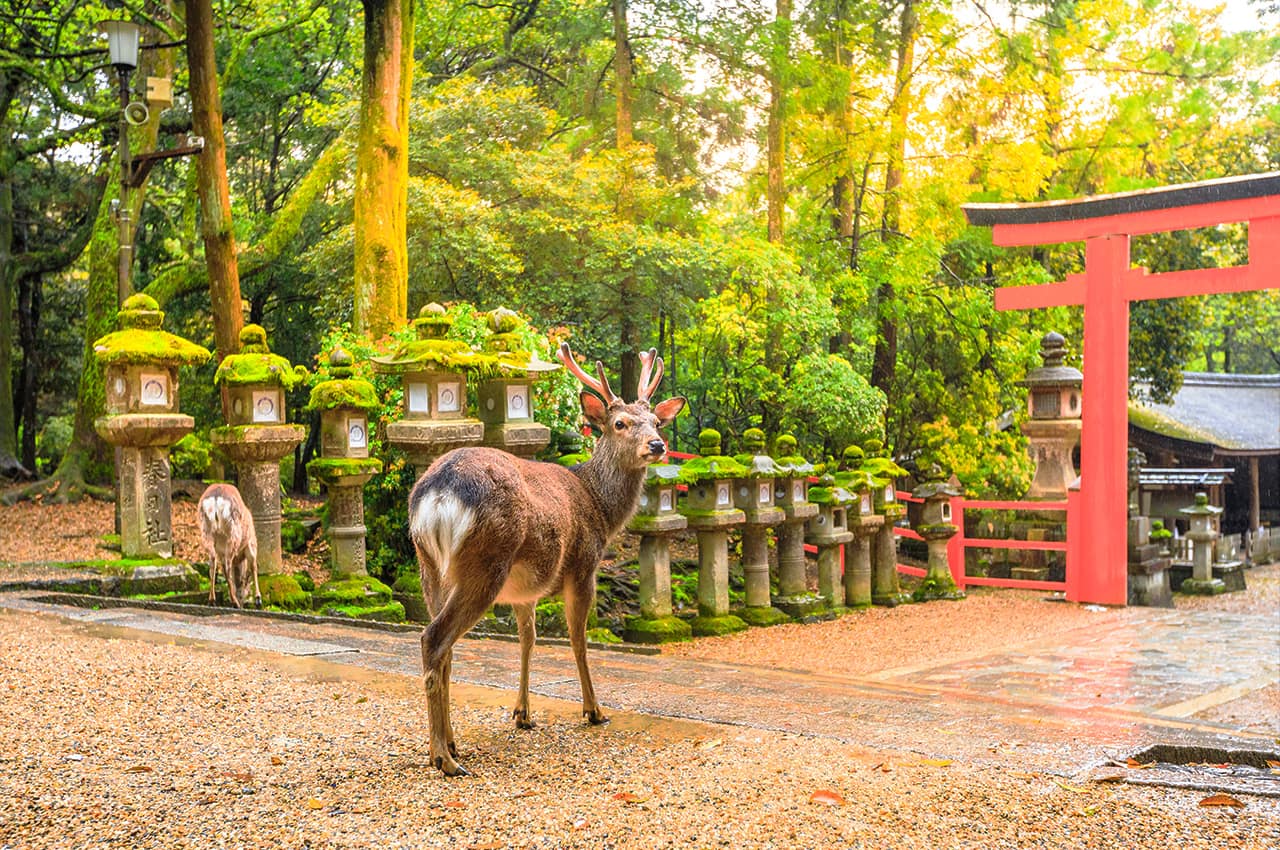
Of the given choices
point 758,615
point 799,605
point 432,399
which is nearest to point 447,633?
point 432,399

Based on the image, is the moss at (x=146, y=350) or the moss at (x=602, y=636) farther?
the moss at (x=146, y=350)

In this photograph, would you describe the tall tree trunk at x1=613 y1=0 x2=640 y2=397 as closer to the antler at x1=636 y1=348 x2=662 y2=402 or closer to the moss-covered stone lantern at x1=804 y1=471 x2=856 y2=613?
the moss-covered stone lantern at x1=804 y1=471 x2=856 y2=613

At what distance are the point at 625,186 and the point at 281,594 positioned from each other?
8781 millimetres

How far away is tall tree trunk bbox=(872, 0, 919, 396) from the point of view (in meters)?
17.2

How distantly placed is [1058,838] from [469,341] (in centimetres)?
854

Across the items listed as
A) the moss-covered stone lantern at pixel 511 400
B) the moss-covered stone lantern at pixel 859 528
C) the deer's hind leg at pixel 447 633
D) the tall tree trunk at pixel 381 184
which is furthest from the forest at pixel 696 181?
the deer's hind leg at pixel 447 633

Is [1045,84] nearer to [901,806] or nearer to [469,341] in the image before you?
[469,341]

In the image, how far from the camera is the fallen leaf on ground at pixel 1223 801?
396 centimetres

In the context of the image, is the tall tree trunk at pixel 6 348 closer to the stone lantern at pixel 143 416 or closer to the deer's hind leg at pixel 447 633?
the stone lantern at pixel 143 416

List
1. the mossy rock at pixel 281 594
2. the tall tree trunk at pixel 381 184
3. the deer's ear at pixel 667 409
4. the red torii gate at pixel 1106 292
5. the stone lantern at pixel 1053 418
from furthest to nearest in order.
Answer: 1. the stone lantern at pixel 1053 418
2. the tall tree trunk at pixel 381 184
3. the red torii gate at pixel 1106 292
4. the mossy rock at pixel 281 594
5. the deer's ear at pixel 667 409

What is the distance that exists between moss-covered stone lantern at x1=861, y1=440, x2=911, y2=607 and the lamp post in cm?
794

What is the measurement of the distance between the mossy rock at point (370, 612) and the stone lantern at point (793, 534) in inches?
145

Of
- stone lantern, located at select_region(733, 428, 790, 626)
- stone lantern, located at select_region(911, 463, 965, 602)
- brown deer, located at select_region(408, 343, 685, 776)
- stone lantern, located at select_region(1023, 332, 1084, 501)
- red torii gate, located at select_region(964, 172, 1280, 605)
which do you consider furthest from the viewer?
stone lantern, located at select_region(1023, 332, 1084, 501)

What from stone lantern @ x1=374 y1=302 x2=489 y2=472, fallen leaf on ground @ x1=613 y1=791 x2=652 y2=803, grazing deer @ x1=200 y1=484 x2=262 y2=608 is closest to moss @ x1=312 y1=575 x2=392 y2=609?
grazing deer @ x1=200 y1=484 x2=262 y2=608
